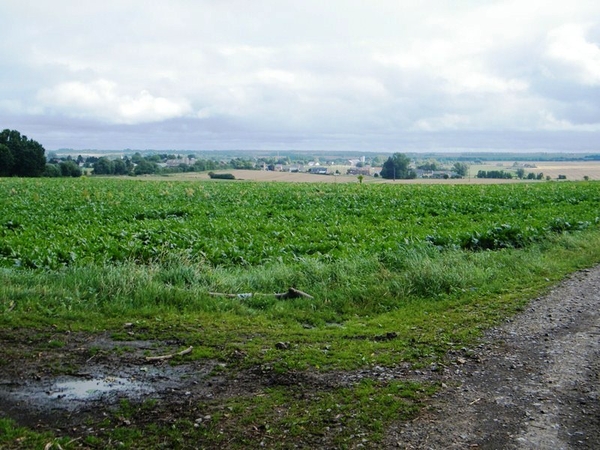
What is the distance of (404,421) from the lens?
446cm

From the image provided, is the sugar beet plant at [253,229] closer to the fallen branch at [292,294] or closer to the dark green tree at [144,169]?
the fallen branch at [292,294]

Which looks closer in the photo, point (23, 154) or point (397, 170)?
point (23, 154)

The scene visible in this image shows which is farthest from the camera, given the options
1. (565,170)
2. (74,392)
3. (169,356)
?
(565,170)

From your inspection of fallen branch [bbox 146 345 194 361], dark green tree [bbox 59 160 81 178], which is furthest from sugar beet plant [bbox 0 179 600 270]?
dark green tree [bbox 59 160 81 178]

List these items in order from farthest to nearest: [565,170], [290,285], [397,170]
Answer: [397,170]
[565,170]
[290,285]

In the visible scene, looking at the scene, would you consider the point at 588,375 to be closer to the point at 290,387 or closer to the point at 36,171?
the point at 290,387

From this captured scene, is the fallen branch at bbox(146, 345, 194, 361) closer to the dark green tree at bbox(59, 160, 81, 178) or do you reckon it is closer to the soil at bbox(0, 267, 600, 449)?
the soil at bbox(0, 267, 600, 449)

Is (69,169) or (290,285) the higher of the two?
(69,169)

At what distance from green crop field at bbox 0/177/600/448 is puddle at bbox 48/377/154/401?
810mm

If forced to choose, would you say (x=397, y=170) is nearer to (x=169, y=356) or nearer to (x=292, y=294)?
(x=292, y=294)

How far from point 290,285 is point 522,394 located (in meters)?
4.80

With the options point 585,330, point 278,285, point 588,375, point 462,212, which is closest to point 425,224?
point 462,212

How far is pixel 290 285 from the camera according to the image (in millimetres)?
9273

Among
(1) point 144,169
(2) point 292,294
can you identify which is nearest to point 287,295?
(2) point 292,294
